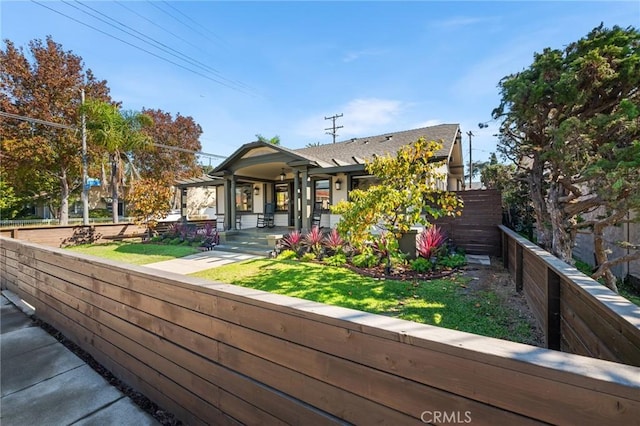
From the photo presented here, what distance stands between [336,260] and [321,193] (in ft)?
18.5

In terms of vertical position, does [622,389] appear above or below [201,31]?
below

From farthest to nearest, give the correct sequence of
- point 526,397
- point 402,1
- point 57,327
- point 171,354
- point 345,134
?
point 345,134 < point 402,1 < point 57,327 < point 171,354 < point 526,397

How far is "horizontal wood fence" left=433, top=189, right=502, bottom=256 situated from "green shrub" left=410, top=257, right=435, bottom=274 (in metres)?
2.20

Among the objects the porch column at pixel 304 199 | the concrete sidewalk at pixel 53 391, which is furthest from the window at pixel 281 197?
the concrete sidewalk at pixel 53 391

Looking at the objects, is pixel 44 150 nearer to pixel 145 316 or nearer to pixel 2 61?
pixel 2 61

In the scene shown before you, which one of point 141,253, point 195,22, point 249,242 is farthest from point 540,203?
point 195,22

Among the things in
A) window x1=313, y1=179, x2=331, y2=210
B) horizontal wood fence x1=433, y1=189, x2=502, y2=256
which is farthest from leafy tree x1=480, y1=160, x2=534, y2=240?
window x1=313, y1=179, x2=331, y2=210

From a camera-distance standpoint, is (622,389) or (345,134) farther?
(345,134)

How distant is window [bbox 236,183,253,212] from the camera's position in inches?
619

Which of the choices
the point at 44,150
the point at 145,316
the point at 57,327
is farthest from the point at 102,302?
the point at 44,150

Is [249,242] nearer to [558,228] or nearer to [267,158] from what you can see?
[267,158]

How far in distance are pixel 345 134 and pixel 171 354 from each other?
2684 centimetres

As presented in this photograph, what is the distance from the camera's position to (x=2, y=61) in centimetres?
1680

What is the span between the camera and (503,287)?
5309mm
